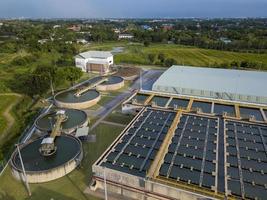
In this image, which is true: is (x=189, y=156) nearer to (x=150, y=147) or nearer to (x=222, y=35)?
(x=150, y=147)

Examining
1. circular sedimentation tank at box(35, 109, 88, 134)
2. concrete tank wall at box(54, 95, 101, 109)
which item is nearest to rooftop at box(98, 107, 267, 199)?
circular sedimentation tank at box(35, 109, 88, 134)

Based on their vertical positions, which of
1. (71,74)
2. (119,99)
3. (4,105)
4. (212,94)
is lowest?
(4,105)

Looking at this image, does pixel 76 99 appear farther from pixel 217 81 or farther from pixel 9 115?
pixel 217 81

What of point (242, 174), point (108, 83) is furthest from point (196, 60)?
point (242, 174)

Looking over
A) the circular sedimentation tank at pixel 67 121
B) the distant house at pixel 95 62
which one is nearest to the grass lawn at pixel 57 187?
the circular sedimentation tank at pixel 67 121

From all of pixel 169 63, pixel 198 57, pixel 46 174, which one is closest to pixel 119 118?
pixel 46 174
